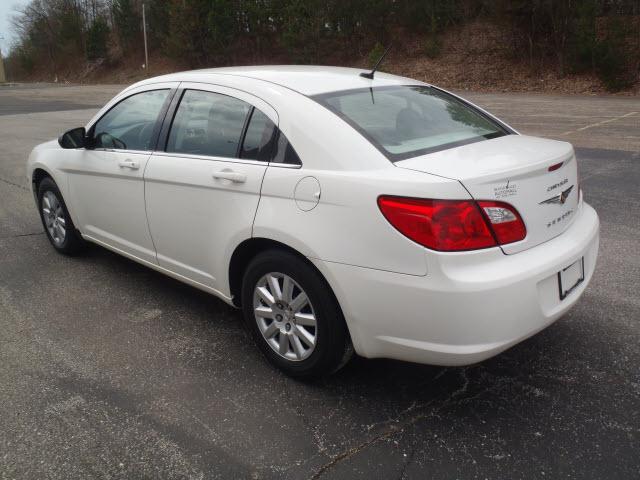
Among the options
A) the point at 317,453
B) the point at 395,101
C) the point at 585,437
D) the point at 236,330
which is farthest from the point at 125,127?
the point at 585,437

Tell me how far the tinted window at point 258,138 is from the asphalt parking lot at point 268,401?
114cm

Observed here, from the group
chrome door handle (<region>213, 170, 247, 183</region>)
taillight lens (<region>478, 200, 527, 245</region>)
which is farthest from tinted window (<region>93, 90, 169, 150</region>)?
taillight lens (<region>478, 200, 527, 245</region>)

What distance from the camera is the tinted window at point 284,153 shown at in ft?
9.41

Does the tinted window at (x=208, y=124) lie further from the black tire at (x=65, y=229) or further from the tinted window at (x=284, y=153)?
the black tire at (x=65, y=229)

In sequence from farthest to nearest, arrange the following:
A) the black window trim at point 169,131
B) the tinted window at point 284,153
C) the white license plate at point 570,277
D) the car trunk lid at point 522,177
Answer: the black window trim at point 169,131
the tinted window at point 284,153
the white license plate at point 570,277
the car trunk lid at point 522,177

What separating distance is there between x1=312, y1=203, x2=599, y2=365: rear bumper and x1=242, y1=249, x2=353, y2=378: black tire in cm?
8

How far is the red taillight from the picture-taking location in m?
2.41

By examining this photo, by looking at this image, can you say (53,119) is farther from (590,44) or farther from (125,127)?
(590,44)

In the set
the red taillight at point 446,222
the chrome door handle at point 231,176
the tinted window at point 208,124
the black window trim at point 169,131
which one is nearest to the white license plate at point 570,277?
the red taillight at point 446,222

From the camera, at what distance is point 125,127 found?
4.09m

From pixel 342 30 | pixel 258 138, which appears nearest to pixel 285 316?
pixel 258 138

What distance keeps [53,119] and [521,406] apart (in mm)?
17808

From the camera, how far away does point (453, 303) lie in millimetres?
2375

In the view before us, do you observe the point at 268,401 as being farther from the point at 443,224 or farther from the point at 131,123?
the point at 131,123
